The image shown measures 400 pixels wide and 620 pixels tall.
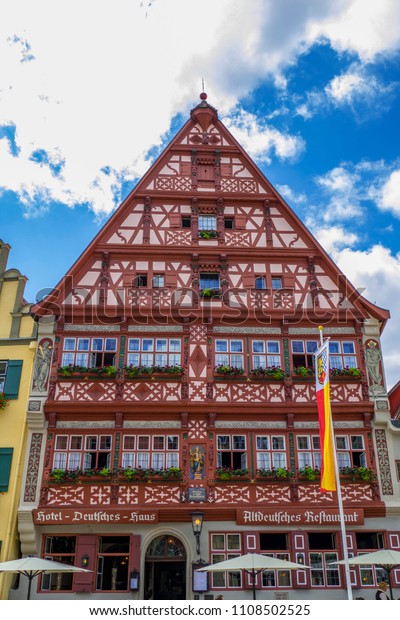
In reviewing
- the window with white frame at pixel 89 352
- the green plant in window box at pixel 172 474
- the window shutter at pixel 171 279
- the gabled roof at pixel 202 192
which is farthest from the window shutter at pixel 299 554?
the window shutter at pixel 171 279

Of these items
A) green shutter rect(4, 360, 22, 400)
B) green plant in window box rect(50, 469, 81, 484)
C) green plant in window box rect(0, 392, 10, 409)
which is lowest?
green plant in window box rect(50, 469, 81, 484)

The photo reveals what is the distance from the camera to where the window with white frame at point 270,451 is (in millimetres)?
19766

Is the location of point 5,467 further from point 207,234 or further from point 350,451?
point 350,451

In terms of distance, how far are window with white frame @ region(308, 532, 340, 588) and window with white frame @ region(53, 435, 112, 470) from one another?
7325 millimetres

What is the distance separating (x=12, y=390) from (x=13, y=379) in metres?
0.41

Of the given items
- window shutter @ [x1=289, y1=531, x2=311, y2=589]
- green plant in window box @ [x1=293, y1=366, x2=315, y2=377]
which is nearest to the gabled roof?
green plant in window box @ [x1=293, y1=366, x2=315, y2=377]

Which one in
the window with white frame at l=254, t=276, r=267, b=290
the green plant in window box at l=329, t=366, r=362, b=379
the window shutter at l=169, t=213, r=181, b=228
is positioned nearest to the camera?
the green plant in window box at l=329, t=366, r=362, b=379

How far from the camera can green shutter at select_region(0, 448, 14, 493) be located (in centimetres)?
1913

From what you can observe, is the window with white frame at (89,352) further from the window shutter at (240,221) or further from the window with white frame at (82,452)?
the window shutter at (240,221)

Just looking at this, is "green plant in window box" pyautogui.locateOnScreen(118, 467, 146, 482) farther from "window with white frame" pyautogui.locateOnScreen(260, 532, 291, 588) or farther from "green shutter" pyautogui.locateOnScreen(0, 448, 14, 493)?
"window with white frame" pyautogui.locateOnScreen(260, 532, 291, 588)

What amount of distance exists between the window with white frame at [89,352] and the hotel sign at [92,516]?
496 centimetres

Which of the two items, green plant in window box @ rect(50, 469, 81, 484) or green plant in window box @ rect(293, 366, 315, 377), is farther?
green plant in window box @ rect(293, 366, 315, 377)

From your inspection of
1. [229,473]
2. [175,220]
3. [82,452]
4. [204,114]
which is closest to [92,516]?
[82,452]

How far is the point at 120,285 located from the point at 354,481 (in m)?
10.8
